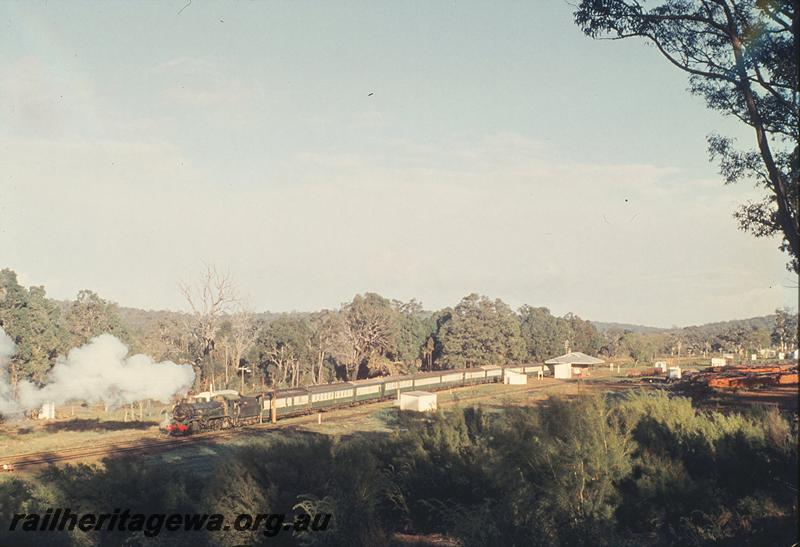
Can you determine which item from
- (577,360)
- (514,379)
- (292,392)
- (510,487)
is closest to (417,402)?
(292,392)

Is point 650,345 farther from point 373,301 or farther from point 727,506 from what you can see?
point 727,506

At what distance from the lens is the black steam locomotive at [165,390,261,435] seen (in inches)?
1320

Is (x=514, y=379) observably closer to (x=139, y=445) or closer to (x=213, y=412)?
(x=213, y=412)

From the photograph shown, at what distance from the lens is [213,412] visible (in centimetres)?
3484

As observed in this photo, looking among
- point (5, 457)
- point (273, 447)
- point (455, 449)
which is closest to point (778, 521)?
point (455, 449)

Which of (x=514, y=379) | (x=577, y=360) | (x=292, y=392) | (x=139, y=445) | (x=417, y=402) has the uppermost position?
(x=577, y=360)

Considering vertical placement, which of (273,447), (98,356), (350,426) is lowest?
(350,426)

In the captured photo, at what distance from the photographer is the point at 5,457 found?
93.4ft

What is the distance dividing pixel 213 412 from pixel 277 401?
5559mm

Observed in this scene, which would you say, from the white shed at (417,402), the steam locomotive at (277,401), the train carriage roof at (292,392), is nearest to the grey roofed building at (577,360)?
the steam locomotive at (277,401)

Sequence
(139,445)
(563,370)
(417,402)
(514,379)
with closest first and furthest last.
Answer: (139,445) < (417,402) < (514,379) < (563,370)

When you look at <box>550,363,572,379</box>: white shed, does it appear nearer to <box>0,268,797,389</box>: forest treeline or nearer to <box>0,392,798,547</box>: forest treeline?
<box>0,268,797,389</box>: forest treeline

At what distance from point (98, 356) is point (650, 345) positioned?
10139cm

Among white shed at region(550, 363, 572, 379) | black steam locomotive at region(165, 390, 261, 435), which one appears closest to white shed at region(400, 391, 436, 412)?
black steam locomotive at region(165, 390, 261, 435)
